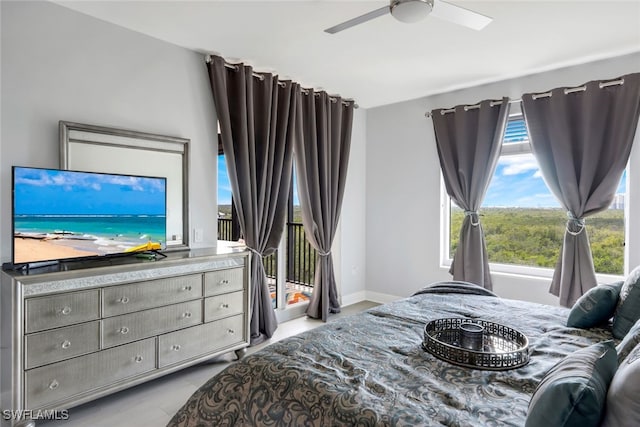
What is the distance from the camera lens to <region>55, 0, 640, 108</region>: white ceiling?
97.6 inches

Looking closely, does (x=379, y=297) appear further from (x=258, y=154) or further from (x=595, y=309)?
(x=595, y=309)

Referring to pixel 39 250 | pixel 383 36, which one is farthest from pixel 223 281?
pixel 383 36

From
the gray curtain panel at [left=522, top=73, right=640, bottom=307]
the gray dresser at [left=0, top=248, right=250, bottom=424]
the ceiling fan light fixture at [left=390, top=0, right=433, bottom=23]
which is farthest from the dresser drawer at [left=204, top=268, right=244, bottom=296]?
the gray curtain panel at [left=522, top=73, right=640, bottom=307]

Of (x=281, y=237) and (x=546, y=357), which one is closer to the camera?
(x=546, y=357)

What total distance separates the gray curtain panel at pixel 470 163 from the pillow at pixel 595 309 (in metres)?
1.98

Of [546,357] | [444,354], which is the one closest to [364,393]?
[444,354]

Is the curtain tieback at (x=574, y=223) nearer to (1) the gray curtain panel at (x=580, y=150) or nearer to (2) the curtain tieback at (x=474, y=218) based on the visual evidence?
(1) the gray curtain panel at (x=580, y=150)

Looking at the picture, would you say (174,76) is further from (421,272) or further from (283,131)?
(421,272)

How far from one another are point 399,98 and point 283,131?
5.43 ft

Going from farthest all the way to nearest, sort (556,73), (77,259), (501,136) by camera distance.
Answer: (501,136) → (556,73) → (77,259)

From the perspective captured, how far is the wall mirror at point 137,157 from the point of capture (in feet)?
8.36

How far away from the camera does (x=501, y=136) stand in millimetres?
3836

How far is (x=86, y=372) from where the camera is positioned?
2221 millimetres

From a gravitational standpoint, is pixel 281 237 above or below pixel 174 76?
below
